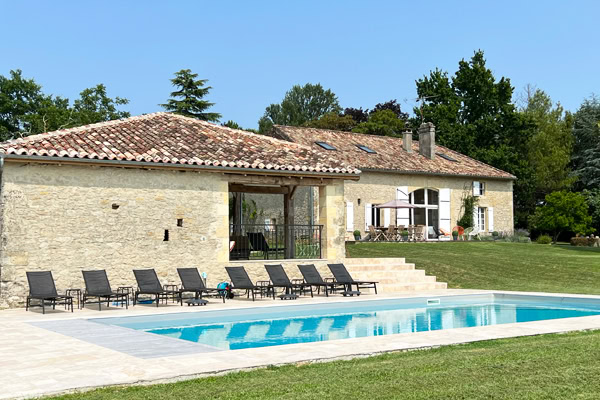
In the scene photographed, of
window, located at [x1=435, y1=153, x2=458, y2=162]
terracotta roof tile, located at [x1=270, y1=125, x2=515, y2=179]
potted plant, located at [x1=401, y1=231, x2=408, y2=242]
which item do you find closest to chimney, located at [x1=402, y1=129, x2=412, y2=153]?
terracotta roof tile, located at [x1=270, y1=125, x2=515, y2=179]

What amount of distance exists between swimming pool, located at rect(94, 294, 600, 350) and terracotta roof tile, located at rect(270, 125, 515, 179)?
14959 millimetres

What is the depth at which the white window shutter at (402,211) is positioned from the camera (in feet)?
101

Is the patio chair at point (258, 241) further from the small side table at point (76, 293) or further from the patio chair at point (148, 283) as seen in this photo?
the small side table at point (76, 293)

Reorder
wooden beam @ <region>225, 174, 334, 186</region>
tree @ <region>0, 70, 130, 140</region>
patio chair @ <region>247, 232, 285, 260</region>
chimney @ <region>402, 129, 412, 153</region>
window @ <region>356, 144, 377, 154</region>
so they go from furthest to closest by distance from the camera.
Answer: tree @ <region>0, 70, 130, 140</region>
chimney @ <region>402, 129, 412, 153</region>
window @ <region>356, 144, 377, 154</region>
patio chair @ <region>247, 232, 285, 260</region>
wooden beam @ <region>225, 174, 334, 186</region>

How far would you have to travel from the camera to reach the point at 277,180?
17.5 metres

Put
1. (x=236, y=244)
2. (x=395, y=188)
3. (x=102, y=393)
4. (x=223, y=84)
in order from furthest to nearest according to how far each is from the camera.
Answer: (x=223, y=84) → (x=395, y=188) → (x=236, y=244) → (x=102, y=393)

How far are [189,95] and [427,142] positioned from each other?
15808 mm

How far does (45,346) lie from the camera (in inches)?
335

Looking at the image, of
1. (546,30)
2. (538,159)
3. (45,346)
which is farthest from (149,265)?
(538,159)

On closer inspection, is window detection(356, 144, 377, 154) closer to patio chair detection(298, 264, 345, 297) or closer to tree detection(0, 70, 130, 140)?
patio chair detection(298, 264, 345, 297)

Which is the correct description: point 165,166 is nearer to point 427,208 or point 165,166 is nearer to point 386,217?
point 386,217

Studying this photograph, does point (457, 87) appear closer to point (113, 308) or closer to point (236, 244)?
point (236, 244)

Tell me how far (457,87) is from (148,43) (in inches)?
1034

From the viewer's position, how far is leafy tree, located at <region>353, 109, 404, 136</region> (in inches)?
1945
